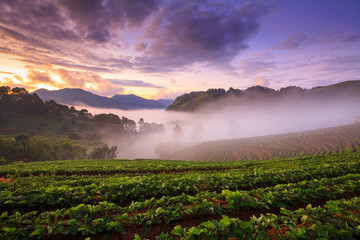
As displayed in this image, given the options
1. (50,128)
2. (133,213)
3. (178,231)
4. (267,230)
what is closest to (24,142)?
(50,128)

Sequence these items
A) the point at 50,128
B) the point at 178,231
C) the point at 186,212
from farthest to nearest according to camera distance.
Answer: the point at 50,128, the point at 186,212, the point at 178,231

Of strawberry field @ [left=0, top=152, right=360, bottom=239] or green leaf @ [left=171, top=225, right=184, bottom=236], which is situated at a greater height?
green leaf @ [left=171, top=225, right=184, bottom=236]

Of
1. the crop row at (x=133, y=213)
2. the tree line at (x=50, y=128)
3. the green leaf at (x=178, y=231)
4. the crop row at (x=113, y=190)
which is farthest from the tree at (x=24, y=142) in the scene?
the green leaf at (x=178, y=231)

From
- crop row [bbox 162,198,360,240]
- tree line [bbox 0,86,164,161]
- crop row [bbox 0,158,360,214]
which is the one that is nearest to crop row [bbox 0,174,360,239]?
crop row [bbox 0,158,360,214]

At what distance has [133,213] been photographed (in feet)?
18.8

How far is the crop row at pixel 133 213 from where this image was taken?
434 cm

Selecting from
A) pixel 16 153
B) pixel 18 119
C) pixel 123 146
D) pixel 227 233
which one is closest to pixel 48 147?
pixel 16 153

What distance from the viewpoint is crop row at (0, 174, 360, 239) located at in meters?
4.34

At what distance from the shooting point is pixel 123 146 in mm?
142375

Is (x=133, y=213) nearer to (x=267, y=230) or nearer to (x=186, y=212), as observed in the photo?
(x=186, y=212)

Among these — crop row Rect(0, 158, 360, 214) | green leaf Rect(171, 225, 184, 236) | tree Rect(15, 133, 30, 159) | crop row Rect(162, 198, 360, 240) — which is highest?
green leaf Rect(171, 225, 184, 236)

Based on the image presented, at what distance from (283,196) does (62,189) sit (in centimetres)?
1051

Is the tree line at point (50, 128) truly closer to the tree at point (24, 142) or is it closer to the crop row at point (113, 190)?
the tree at point (24, 142)

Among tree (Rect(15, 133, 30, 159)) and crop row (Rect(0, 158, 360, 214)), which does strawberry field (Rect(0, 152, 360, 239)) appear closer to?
crop row (Rect(0, 158, 360, 214))
